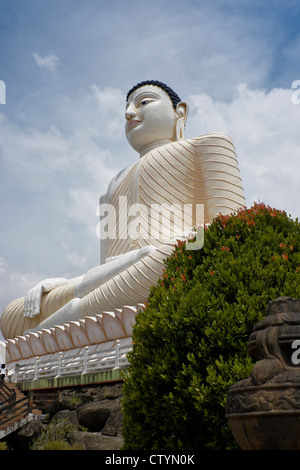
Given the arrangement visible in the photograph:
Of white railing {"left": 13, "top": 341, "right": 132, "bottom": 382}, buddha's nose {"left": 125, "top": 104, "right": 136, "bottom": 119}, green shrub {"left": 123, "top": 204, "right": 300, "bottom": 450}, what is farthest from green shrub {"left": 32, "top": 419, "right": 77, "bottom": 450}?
buddha's nose {"left": 125, "top": 104, "right": 136, "bottom": 119}

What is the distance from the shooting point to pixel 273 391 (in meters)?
3.49

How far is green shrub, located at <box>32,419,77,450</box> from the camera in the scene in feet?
26.1

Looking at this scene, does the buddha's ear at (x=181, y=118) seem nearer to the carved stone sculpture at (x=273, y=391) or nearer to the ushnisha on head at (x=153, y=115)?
the ushnisha on head at (x=153, y=115)

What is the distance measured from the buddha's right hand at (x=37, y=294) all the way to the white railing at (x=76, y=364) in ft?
4.56

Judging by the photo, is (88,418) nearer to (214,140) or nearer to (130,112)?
(214,140)

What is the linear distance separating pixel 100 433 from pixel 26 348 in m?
5.37

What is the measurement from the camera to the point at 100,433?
744 centimetres

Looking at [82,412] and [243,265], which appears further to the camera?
[82,412]

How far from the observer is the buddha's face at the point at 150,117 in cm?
1397

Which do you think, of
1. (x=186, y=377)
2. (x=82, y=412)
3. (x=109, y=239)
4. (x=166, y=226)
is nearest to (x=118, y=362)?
(x=82, y=412)

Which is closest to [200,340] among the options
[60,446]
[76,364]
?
[60,446]

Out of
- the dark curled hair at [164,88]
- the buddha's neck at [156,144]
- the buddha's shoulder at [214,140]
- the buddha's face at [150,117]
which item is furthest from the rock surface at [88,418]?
the dark curled hair at [164,88]

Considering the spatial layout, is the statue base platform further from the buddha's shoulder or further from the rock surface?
the buddha's shoulder
